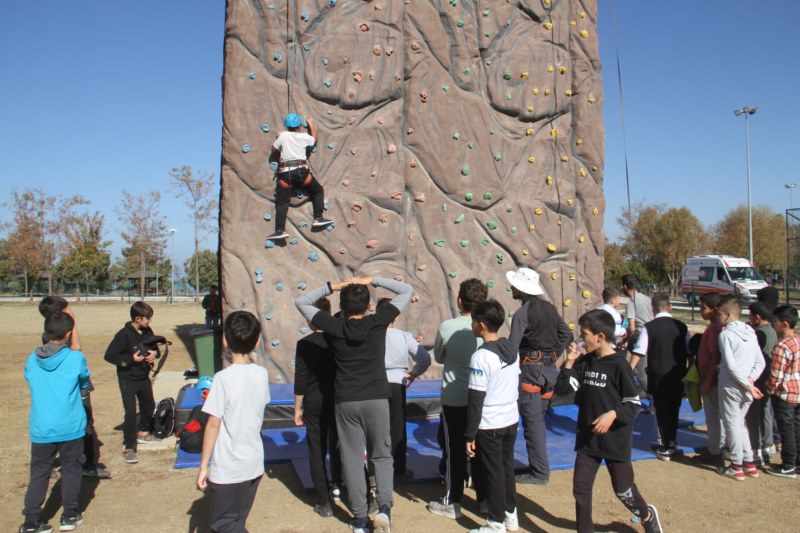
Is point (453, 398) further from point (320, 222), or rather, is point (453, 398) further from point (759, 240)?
point (759, 240)

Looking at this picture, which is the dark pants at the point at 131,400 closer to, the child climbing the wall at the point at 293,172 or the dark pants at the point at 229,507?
the child climbing the wall at the point at 293,172

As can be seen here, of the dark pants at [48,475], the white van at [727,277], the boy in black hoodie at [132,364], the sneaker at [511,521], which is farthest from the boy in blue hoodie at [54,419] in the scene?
the white van at [727,277]

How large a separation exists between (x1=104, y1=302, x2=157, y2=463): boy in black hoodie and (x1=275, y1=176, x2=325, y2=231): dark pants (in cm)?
188

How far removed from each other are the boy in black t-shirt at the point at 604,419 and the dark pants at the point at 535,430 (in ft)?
3.55

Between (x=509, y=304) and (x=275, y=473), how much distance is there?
3758mm

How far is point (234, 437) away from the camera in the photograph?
2.99m

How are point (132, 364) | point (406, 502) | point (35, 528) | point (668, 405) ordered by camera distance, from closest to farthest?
point (35, 528)
point (406, 502)
point (132, 364)
point (668, 405)

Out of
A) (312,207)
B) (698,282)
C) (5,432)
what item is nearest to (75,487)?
(5,432)

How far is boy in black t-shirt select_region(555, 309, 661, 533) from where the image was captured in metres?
3.45

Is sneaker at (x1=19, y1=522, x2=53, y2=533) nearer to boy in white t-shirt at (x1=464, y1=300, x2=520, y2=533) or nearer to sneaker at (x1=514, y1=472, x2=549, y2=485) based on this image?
boy in white t-shirt at (x1=464, y1=300, x2=520, y2=533)

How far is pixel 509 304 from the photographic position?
302 inches

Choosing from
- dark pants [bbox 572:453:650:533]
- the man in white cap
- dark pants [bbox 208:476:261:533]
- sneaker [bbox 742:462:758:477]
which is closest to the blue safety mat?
the man in white cap

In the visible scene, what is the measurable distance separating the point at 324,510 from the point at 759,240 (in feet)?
118

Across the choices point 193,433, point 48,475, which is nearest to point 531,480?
point 193,433
